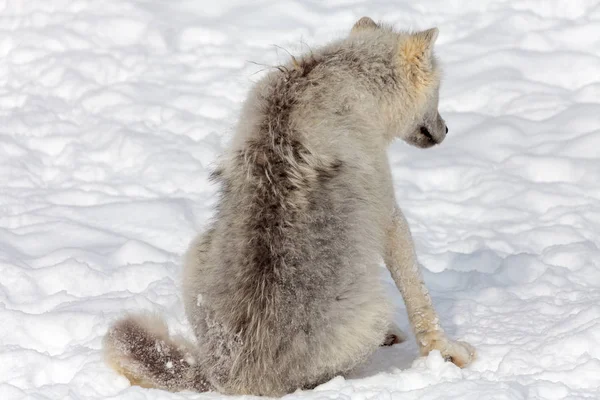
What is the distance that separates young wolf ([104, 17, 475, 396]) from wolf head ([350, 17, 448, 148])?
0.64 feet

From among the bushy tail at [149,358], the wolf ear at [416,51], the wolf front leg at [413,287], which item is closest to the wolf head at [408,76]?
the wolf ear at [416,51]

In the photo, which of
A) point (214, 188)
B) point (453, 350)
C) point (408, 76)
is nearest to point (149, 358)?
point (453, 350)

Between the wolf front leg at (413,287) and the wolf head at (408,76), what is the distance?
0.57m

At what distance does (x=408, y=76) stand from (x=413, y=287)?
1149 mm

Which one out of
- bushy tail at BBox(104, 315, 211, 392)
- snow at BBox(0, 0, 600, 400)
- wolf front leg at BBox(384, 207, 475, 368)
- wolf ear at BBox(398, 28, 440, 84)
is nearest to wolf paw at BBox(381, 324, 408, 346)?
snow at BBox(0, 0, 600, 400)

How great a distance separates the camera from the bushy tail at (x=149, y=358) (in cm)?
437

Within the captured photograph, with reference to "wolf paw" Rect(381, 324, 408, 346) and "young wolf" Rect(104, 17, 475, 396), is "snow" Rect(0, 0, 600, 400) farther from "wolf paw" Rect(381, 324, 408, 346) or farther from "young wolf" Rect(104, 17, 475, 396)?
"young wolf" Rect(104, 17, 475, 396)

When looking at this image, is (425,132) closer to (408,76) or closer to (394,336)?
(408,76)

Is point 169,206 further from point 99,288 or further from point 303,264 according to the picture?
point 303,264

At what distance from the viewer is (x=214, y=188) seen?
7.39 metres

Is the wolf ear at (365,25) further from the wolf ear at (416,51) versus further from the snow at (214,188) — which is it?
the snow at (214,188)

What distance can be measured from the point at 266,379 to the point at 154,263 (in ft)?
6.51

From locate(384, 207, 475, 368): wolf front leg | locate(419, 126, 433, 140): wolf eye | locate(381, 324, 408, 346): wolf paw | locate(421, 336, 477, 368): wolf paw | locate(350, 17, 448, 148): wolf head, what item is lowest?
locate(381, 324, 408, 346): wolf paw

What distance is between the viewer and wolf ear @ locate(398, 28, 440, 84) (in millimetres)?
4984
